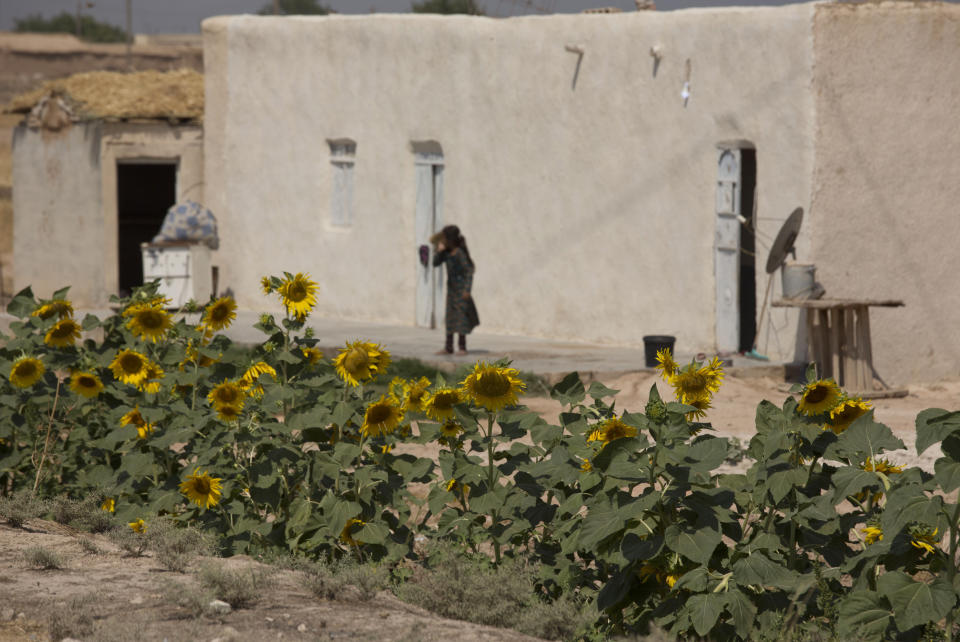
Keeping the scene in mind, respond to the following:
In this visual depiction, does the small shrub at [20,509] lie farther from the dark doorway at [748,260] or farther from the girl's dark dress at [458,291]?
the dark doorway at [748,260]

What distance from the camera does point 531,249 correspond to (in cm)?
1367

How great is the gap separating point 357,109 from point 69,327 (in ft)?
32.5

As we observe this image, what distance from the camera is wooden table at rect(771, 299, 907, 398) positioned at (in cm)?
1066

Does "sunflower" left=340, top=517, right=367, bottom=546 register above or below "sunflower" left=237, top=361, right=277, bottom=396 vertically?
below

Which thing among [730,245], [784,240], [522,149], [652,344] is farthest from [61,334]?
[522,149]

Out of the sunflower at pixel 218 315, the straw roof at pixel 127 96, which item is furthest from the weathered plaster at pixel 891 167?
the straw roof at pixel 127 96

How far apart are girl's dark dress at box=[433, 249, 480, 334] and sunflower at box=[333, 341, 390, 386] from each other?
22.8 feet

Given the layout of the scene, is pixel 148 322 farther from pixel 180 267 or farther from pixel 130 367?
pixel 180 267

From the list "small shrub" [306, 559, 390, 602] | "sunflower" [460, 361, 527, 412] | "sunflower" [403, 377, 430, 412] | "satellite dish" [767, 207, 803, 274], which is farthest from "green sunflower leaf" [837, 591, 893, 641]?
"satellite dish" [767, 207, 803, 274]

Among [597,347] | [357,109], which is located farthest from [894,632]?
[357,109]

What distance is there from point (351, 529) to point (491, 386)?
0.76m

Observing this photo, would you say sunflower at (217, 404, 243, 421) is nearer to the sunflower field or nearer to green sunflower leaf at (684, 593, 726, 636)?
the sunflower field

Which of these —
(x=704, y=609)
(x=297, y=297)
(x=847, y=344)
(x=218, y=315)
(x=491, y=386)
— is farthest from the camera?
(x=847, y=344)

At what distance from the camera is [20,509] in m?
5.37
